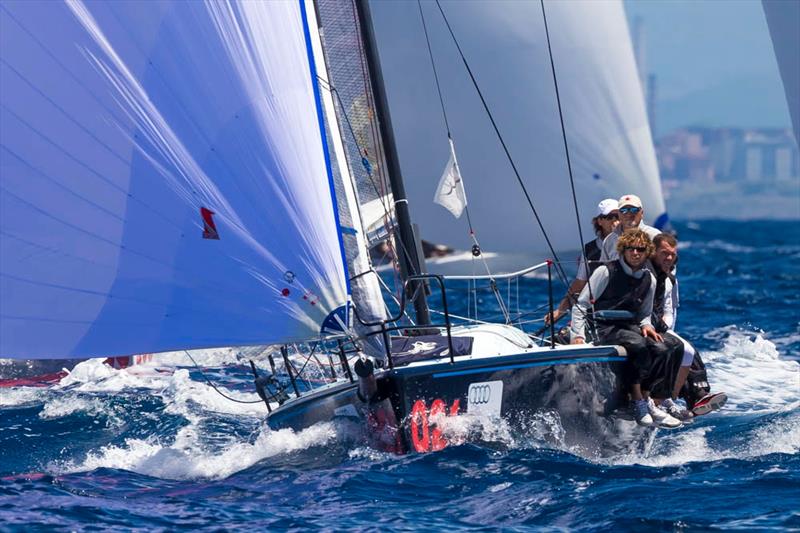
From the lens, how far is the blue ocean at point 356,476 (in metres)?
5.97

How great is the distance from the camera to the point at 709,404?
25.5ft

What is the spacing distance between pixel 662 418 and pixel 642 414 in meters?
0.12

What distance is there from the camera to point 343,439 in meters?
7.05

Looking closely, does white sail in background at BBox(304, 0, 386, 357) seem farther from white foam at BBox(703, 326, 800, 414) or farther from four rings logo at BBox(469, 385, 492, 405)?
white foam at BBox(703, 326, 800, 414)

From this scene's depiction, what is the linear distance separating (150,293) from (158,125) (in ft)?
2.88

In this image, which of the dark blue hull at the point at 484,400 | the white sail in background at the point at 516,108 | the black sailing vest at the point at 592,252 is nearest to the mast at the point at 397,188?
the black sailing vest at the point at 592,252

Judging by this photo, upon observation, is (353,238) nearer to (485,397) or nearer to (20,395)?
(485,397)

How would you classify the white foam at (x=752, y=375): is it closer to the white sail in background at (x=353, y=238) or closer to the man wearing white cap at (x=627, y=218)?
the man wearing white cap at (x=627, y=218)

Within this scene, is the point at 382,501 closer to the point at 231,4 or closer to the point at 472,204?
the point at 231,4

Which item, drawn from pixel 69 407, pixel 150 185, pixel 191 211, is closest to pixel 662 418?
pixel 191 211

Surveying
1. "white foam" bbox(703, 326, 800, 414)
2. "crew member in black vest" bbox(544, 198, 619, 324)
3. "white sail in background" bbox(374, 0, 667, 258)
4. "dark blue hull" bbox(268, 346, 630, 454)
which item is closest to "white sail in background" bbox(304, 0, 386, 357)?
"dark blue hull" bbox(268, 346, 630, 454)

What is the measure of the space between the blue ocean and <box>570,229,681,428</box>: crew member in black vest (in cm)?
31

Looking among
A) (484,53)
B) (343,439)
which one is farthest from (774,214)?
(343,439)

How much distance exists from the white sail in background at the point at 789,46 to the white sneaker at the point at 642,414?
371 cm
